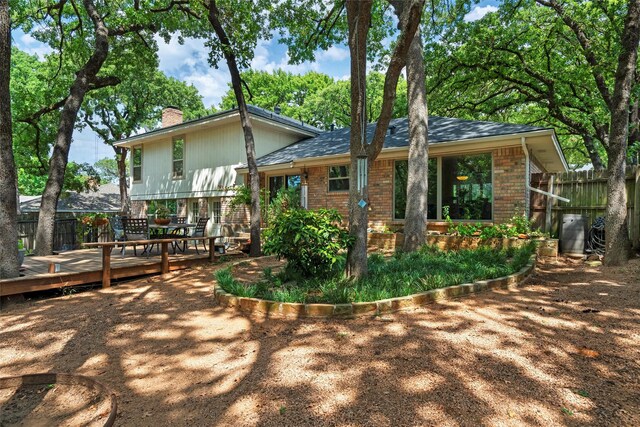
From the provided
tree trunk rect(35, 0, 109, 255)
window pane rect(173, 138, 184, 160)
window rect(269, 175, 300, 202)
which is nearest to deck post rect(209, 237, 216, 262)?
tree trunk rect(35, 0, 109, 255)

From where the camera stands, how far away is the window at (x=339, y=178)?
37.9 ft

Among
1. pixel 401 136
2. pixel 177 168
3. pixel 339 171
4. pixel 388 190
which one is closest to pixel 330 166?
pixel 339 171

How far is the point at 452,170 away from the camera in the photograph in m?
9.80

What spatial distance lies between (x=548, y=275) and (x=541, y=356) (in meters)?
4.03

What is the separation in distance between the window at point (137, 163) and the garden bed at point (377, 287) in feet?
47.8

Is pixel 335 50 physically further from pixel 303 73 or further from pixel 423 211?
pixel 303 73

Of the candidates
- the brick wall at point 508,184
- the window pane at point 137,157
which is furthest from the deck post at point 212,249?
the window pane at point 137,157

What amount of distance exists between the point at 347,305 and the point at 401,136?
27.9ft

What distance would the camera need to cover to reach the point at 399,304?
4.05 metres

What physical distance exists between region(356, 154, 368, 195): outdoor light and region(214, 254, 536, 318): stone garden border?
5.58 ft

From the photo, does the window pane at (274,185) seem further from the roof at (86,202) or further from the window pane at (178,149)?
the roof at (86,202)

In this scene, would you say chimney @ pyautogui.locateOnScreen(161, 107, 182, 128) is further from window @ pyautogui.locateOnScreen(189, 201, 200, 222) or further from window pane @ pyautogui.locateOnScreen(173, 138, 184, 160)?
window @ pyautogui.locateOnScreen(189, 201, 200, 222)

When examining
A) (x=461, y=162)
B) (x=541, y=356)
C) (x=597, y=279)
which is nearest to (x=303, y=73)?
(x=461, y=162)

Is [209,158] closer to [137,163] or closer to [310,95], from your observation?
[137,163]
